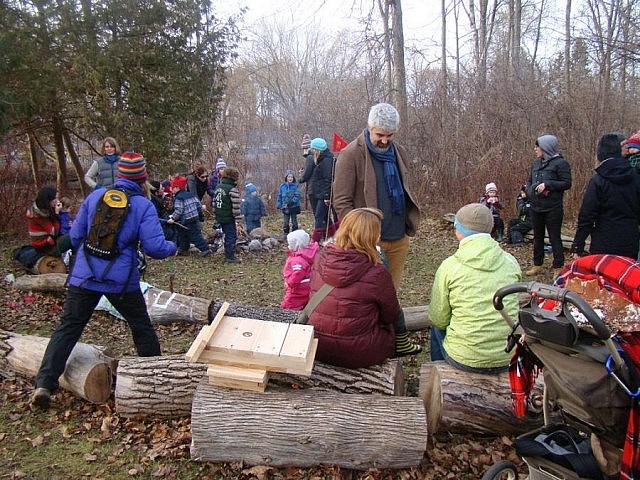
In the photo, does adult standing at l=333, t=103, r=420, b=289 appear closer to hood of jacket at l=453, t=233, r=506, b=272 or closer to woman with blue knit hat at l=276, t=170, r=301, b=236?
hood of jacket at l=453, t=233, r=506, b=272

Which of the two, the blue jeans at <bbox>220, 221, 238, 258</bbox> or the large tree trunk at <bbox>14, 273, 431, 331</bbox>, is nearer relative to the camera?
the large tree trunk at <bbox>14, 273, 431, 331</bbox>

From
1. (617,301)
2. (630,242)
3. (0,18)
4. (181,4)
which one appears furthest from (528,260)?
(0,18)

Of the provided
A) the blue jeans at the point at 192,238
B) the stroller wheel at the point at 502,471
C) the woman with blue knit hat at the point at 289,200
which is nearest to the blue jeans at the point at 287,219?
the woman with blue knit hat at the point at 289,200

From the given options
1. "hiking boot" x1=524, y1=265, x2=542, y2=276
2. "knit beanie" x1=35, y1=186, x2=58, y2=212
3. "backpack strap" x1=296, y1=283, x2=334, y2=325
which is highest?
"knit beanie" x1=35, y1=186, x2=58, y2=212

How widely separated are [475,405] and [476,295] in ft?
2.51

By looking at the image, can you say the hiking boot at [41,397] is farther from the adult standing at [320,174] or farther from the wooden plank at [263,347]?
the adult standing at [320,174]

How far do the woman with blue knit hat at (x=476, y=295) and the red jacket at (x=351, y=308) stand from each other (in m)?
0.44

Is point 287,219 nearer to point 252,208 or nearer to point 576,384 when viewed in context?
point 252,208

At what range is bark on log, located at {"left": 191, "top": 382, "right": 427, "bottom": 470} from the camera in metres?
3.26

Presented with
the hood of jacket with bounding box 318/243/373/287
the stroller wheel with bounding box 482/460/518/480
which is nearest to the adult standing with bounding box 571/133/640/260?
the hood of jacket with bounding box 318/243/373/287

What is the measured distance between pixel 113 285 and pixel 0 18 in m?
10.2

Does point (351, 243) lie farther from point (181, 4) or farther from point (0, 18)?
point (181, 4)

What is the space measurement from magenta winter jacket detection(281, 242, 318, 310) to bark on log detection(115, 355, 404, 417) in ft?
4.23

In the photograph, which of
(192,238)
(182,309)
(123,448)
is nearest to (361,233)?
(123,448)
